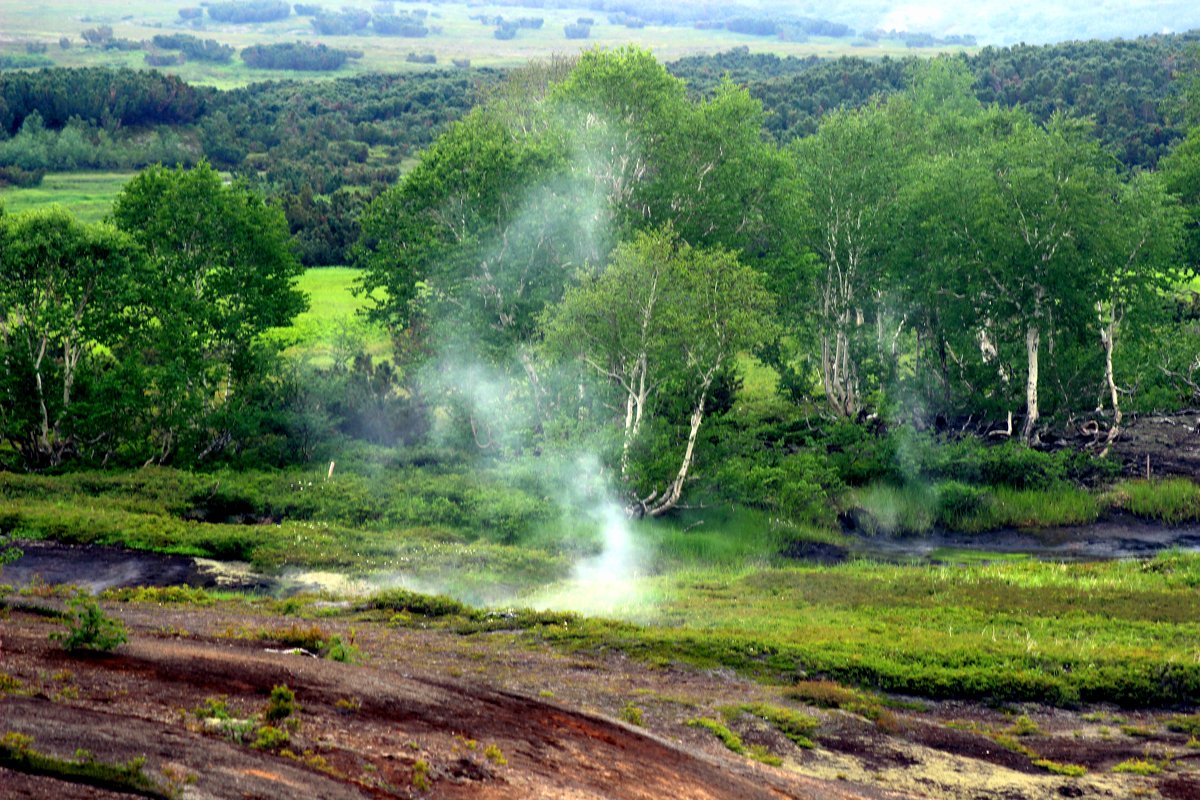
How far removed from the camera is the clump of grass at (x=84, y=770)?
14945 mm

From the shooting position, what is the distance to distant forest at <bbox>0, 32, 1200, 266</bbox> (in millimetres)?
104875

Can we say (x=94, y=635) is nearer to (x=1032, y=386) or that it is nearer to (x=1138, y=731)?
(x=1138, y=731)

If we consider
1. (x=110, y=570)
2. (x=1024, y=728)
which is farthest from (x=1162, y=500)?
(x=110, y=570)

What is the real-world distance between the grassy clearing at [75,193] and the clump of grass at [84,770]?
7850cm

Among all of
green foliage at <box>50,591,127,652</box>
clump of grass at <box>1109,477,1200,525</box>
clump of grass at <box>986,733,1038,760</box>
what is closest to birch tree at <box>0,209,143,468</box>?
green foliage at <box>50,591,127,652</box>

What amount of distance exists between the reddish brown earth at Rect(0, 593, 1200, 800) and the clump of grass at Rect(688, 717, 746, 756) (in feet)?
0.77

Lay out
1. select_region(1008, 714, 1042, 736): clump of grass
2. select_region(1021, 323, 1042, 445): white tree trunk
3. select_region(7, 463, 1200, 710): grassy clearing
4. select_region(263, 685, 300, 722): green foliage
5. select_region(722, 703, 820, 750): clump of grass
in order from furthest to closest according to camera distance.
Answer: select_region(1021, 323, 1042, 445): white tree trunk, select_region(7, 463, 1200, 710): grassy clearing, select_region(1008, 714, 1042, 736): clump of grass, select_region(722, 703, 820, 750): clump of grass, select_region(263, 685, 300, 722): green foliage

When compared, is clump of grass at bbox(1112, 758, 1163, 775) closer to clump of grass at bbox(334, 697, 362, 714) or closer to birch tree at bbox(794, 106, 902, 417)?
clump of grass at bbox(334, 697, 362, 714)

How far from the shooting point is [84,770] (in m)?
15.1

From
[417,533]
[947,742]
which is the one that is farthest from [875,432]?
[947,742]

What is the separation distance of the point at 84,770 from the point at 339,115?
13586 cm

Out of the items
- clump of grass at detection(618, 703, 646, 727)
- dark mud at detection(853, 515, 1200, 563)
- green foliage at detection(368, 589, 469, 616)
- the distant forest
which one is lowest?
dark mud at detection(853, 515, 1200, 563)

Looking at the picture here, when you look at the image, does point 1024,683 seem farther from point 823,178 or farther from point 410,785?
point 823,178

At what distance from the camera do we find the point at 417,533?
43.3 meters
